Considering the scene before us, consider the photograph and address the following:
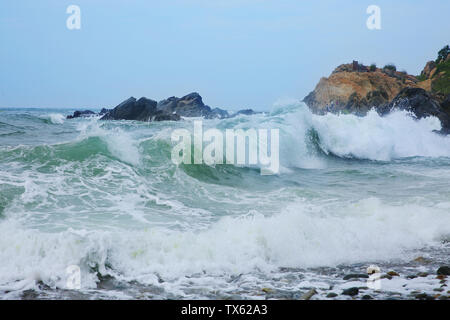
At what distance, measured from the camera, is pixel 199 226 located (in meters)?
5.85

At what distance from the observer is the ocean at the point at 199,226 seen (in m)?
4.01

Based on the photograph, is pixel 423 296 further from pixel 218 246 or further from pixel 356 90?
pixel 356 90

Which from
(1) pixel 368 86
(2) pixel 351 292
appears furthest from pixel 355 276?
(1) pixel 368 86

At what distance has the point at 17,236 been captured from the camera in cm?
475

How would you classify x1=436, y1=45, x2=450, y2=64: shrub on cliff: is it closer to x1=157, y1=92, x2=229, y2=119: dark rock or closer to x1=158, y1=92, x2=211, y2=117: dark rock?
x1=157, y1=92, x2=229, y2=119: dark rock

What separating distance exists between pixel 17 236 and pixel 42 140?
899cm

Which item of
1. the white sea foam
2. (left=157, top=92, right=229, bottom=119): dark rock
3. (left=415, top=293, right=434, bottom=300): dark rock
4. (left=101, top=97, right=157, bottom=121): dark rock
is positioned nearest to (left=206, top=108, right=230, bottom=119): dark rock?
(left=157, top=92, right=229, bottom=119): dark rock

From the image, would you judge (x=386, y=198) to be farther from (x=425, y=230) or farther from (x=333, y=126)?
(x=333, y=126)

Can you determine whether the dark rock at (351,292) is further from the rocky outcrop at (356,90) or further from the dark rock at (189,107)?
the rocky outcrop at (356,90)

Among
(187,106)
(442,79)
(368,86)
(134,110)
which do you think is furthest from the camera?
(368,86)

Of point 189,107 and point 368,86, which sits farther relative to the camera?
point 368,86

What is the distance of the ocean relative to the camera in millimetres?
4008
